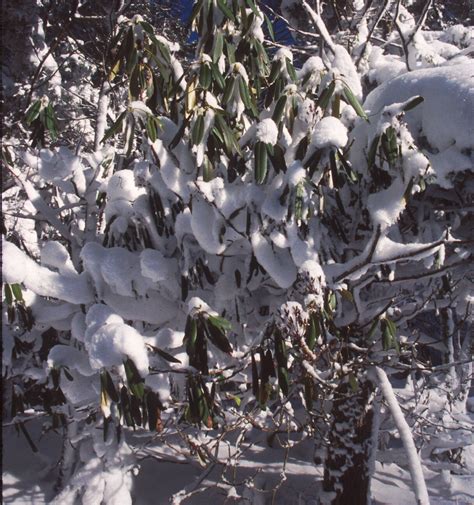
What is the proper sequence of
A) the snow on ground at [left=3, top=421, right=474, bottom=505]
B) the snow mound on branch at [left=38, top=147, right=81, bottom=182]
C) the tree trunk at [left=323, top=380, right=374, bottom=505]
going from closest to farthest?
the snow mound on branch at [left=38, top=147, right=81, bottom=182] → the tree trunk at [left=323, top=380, right=374, bottom=505] → the snow on ground at [left=3, top=421, right=474, bottom=505]

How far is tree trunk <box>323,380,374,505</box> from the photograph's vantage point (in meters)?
3.86

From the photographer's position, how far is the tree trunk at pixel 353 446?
386cm

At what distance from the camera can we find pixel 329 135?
2.30m

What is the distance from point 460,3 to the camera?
8.55 metres

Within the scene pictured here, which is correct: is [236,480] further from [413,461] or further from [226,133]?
[226,133]

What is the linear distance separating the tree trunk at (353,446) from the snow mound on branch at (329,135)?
2337mm

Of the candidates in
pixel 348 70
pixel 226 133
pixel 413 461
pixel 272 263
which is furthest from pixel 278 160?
pixel 413 461

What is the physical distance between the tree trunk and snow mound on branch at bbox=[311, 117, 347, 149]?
92.0 inches

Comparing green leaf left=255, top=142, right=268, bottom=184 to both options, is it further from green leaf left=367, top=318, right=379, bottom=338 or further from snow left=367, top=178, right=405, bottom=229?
green leaf left=367, top=318, right=379, bottom=338

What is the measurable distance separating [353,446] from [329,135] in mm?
2839

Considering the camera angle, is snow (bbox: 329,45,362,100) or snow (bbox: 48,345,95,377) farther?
snow (bbox: 329,45,362,100)

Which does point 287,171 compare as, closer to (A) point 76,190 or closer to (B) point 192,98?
(B) point 192,98

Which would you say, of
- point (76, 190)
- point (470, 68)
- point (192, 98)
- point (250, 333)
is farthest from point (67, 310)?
point (470, 68)

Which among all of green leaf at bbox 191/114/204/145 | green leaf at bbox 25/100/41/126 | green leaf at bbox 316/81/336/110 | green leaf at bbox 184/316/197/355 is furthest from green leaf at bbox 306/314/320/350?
green leaf at bbox 25/100/41/126
